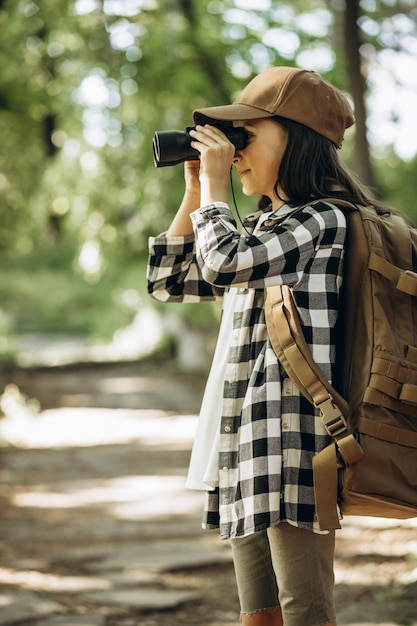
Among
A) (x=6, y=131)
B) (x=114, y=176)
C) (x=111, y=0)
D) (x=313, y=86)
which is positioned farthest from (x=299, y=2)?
(x=313, y=86)

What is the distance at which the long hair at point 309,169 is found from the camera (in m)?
2.14

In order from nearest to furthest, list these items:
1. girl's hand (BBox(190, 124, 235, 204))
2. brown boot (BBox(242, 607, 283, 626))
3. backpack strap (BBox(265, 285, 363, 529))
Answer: backpack strap (BBox(265, 285, 363, 529))
girl's hand (BBox(190, 124, 235, 204))
brown boot (BBox(242, 607, 283, 626))

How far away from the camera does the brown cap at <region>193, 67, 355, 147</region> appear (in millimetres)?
2125

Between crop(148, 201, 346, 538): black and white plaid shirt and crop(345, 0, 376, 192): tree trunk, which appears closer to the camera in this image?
crop(148, 201, 346, 538): black and white plaid shirt

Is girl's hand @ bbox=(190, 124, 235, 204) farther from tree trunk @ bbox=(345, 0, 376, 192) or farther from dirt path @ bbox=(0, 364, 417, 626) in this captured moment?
tree trunk @ bbox=(345, 0, 376, 192)

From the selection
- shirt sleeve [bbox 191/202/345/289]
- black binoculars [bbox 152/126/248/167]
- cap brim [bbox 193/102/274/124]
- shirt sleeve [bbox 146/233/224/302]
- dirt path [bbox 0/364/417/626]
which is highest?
cap brim [bbox 193/102/274/124]

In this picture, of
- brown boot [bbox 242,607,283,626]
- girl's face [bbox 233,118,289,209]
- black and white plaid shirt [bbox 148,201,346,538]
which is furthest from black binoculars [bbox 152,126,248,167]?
brown boot [bbox 242,607,283,626]

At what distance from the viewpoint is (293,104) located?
83.6 inches

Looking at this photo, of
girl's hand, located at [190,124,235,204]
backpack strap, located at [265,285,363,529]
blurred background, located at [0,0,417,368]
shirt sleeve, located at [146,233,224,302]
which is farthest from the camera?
→ blurred background, located at [0,0,417,368]

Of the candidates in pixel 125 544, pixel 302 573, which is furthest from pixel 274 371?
pixel 125 544

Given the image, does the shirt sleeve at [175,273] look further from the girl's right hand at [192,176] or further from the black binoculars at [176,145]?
the black binoculars at [176,145]

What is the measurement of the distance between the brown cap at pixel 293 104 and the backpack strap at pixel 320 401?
42 centimetres

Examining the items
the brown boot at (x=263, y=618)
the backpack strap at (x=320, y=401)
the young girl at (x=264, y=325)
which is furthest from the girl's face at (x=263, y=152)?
the brown boot at (x=263, y=618)

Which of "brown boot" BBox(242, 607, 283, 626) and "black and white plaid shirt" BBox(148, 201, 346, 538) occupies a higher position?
"black and white plaid shirt" BBox(148, 201, 346, 538)
